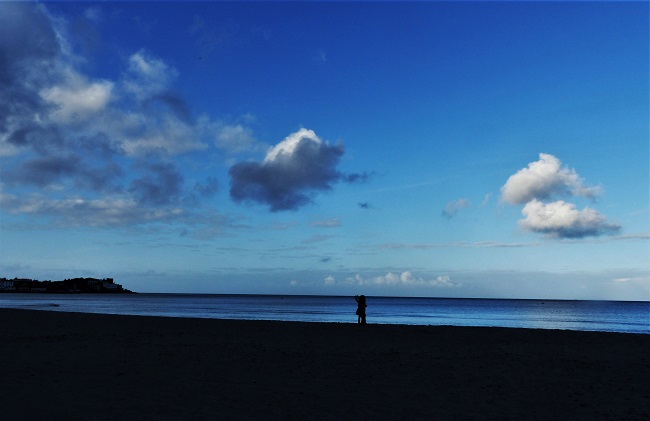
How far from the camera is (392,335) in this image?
89.3 feet

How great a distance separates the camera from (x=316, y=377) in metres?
14.3

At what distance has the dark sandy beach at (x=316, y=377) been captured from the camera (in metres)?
10.2

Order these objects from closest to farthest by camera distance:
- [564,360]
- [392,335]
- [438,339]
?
[564,360]
[438,339]
[392,335]

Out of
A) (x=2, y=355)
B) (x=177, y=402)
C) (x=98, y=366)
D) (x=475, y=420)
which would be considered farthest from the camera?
(x=2, y=355)

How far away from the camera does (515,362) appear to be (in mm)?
17891

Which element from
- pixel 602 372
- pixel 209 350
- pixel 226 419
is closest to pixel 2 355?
pixel 209 350

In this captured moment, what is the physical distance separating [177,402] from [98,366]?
20.3 ft

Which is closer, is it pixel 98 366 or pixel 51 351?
pixel 98 366

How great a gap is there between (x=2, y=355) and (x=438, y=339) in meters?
19.2

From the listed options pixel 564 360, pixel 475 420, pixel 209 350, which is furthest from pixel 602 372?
pixel 209 350

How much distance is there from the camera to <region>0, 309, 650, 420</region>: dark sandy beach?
1025cm

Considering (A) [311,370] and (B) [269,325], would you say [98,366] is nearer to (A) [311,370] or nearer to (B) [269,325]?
(A) [311,370]

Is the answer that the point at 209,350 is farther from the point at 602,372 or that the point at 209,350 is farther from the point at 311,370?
the point at 602,372

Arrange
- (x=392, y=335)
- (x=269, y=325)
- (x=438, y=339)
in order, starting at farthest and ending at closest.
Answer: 1. (x=269, y=325)
2. (x=392, y=335)
3. (x=438, y=339)
